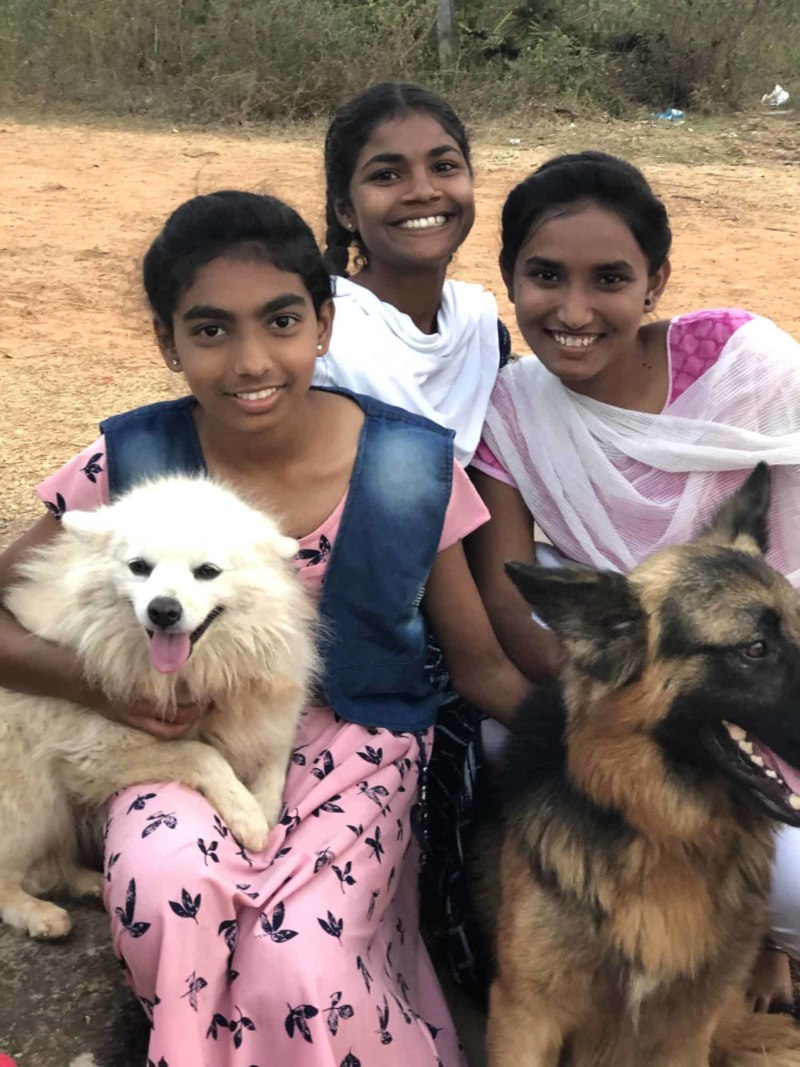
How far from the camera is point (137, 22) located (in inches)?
653

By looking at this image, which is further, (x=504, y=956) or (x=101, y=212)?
(x=101, y=212)

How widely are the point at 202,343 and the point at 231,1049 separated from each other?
5.26 ft

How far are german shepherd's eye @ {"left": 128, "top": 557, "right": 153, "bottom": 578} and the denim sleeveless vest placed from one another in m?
0.40

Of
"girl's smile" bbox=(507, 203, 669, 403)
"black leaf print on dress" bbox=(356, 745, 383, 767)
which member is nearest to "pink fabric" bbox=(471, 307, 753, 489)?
"girl's smile" bbox=(507, 203, 669, 403)

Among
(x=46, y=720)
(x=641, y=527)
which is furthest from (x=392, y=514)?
(x=46, y=720)

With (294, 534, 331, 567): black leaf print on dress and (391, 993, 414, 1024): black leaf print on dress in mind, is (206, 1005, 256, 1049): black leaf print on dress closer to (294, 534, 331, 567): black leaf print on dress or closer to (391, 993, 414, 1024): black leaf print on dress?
(391, 993, 414, 1024): black leaf print on dress

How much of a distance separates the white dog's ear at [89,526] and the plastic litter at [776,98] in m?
17.1

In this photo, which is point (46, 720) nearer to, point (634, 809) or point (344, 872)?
point (344, 872)

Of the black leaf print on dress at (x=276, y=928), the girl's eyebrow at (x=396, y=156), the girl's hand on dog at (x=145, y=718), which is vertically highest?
the girl's eyebrow at (x=396, y=156)

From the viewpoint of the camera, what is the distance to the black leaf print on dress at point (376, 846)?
245cm

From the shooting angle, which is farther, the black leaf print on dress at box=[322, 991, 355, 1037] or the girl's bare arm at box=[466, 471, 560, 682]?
the girl's bare arm at box=[466, 471, 560, 682]

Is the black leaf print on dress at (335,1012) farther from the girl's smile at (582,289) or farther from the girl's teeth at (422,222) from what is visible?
the girl's teeth at (422,222)

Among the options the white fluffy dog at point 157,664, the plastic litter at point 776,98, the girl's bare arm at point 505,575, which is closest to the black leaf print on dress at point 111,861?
the white fluffy dog at point 157,664

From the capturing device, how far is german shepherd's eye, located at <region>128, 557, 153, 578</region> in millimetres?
2369
